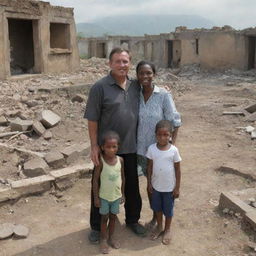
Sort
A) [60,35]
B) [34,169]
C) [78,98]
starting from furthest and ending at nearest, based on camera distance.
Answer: [60,35] < [78,98] < [34,169]

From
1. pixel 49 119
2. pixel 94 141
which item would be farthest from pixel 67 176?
pixel 49 119

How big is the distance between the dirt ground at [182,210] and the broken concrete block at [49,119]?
173mm

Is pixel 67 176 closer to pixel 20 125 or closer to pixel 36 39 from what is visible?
pixel 20 125

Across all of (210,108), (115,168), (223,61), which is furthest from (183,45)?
(115,168)

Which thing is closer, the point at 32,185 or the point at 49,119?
the point at 32,185

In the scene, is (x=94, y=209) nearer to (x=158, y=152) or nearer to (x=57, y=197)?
(x=158, y=152)

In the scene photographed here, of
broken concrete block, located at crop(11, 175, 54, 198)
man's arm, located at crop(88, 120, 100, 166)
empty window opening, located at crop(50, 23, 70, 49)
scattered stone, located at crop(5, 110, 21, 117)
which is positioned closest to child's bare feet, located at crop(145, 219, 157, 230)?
man's arm, located at crop(88, 120, 100, 166)

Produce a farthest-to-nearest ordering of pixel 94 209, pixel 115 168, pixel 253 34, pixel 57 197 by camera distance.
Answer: pixel 253 34 → pixel 57 197 → pixel 94 209 → pixel 115 168

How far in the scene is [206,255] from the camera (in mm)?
3311

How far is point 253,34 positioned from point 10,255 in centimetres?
1797

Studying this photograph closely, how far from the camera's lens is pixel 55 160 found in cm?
568

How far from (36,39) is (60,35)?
2367 mm

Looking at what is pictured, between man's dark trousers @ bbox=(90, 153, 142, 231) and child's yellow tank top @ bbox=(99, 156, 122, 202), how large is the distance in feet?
0.62

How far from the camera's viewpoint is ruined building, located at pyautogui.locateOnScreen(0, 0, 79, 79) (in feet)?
39.2
